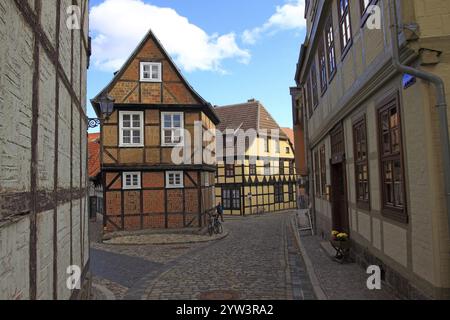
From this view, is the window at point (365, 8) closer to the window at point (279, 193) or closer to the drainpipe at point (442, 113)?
the drainpipe at point (442, 113)

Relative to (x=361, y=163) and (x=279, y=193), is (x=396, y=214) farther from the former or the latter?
(x=279, y=193)

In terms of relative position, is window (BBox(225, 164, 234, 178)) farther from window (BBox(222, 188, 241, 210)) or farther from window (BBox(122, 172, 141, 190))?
window (BBox(122, 172, 141, 190))

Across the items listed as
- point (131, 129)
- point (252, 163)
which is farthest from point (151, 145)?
point (252, 163)

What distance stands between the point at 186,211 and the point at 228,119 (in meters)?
17.4

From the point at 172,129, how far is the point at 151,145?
1.23m

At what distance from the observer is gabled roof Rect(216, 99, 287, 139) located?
32084 mm

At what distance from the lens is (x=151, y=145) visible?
1727 centimetres

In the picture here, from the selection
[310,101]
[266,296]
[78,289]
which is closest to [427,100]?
[266,296]

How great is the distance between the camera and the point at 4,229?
244cm

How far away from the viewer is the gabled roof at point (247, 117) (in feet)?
105

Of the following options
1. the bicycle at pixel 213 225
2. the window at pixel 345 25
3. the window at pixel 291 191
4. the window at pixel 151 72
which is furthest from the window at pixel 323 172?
the window at pixel 291 191

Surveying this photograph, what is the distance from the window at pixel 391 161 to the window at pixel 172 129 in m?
12.0

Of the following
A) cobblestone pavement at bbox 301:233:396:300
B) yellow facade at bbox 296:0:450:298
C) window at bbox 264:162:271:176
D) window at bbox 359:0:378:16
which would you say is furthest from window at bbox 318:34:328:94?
window at bbox 264:162:271:176
